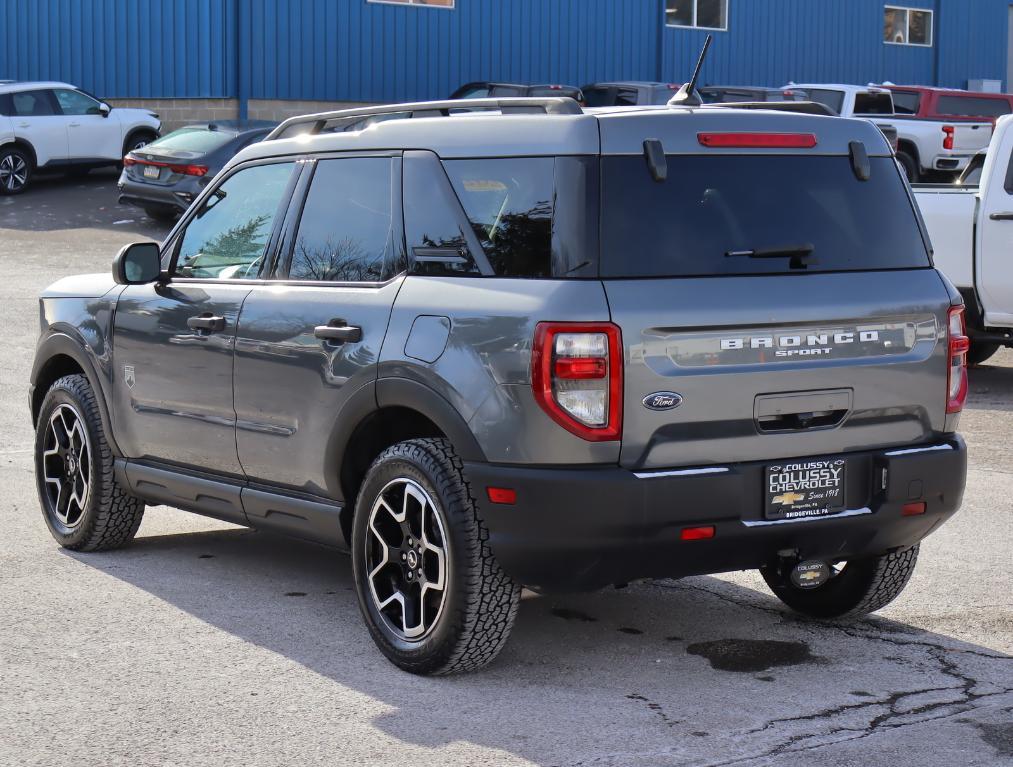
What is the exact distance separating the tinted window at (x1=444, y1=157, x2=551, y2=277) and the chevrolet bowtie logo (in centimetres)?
103

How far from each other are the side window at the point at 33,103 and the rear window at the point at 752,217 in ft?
64.4

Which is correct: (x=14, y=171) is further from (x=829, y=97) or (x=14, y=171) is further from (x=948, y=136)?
(x=948, y=136)

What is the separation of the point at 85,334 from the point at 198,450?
3.32 ft

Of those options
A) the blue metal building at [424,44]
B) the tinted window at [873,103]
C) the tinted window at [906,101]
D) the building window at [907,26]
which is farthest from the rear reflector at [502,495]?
the building window at [907,26]

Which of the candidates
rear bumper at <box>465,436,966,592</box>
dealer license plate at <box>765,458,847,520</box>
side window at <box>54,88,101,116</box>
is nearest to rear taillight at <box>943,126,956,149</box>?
side window at <box>54,88,101,116</box>

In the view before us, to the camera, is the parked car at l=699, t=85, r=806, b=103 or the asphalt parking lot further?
the parked car at l=699, t=85, r=806, b=103

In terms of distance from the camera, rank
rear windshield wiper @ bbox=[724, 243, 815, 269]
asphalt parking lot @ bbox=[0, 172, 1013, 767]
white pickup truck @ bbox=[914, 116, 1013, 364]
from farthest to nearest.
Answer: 1. white pickup truck @ bbox=[914, 116, 1013, 364]
2. rear windshield wiper @ bbox=[724, 243, 815, 269]
3. asphalt parking lot @ bbox=[0, 172, 1013, 767]

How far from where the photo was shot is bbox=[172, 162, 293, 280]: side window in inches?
242

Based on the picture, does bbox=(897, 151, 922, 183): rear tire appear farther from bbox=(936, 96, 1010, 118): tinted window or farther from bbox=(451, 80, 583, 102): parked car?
bbox=(451, 80, 583, 102): parked car

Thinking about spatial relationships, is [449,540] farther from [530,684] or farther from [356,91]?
[356,91]

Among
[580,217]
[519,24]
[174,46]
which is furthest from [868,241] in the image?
[519,24]

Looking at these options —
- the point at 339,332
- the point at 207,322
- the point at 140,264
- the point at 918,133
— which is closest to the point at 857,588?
the point at 339,332

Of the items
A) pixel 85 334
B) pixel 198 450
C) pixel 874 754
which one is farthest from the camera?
pixel 85 334

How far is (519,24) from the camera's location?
30.9 meters
